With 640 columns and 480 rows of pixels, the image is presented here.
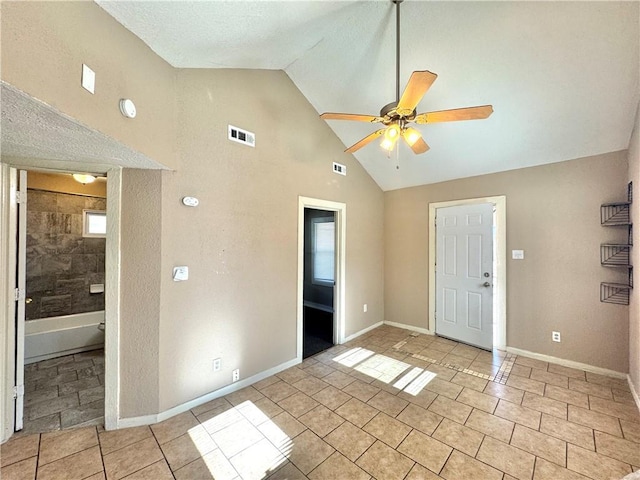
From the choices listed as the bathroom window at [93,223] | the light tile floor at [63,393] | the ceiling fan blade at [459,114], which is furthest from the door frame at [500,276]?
the bathroom window at [93,223]

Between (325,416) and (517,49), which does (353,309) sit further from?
(517,49)

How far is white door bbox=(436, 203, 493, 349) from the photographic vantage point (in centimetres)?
361

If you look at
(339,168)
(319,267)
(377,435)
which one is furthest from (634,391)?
(319,267)

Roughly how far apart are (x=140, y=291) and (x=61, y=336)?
97.8 inches

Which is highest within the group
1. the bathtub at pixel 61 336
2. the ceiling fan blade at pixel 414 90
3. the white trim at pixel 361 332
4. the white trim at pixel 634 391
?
the ceiling fan blade at pixel 414 90

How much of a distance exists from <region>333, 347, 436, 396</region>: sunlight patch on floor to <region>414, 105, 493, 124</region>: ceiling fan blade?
260 cm

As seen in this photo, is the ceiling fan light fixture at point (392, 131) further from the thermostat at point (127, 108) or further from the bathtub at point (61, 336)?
the bathtub at point (61, 336)

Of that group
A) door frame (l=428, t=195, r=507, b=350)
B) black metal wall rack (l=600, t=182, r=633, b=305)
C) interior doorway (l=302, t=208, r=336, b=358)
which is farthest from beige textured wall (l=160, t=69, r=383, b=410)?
black metal wall rack (l=600, t=182, r=633, b=305)

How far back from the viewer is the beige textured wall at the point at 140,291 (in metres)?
2.09

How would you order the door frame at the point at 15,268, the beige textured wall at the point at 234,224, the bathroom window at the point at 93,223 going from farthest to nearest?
the bathroom window at the point at 93,223, the beige textured wall at the point at 234,224, the door frame at the point at 15,268

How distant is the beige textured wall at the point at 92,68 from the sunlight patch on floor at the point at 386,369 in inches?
121

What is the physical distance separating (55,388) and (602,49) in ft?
19.8

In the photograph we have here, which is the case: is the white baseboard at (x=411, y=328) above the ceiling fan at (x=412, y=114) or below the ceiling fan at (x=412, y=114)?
below

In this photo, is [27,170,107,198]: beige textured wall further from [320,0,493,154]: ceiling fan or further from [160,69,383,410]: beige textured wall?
[320,0,493,154]: ceiling fan
